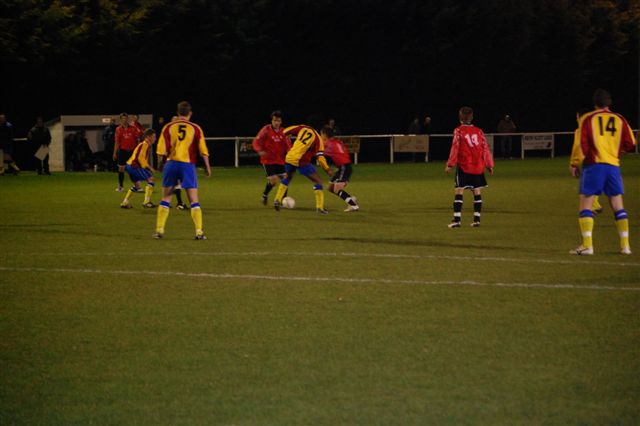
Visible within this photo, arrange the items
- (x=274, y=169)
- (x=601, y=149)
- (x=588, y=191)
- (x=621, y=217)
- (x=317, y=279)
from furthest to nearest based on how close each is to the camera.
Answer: (x=274, y=169)
(x=621, y=217)
(x=588, y=191)
(x=601, y=149)
(x=317, y=279)

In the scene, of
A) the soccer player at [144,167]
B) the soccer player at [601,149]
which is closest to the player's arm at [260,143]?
the soccer player at [144,167]

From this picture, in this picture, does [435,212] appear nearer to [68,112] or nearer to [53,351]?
[53,351]

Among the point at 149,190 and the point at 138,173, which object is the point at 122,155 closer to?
the point at 138,173

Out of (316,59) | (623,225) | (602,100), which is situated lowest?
(623,225)

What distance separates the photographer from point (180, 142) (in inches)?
639

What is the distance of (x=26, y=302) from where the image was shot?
10.7 m

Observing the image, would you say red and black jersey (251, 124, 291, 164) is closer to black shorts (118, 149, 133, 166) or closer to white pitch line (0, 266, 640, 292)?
black shorts (118, 149, 133, 166)

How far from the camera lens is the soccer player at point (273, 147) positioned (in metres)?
22.6

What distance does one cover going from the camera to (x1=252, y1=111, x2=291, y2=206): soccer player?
74.1 feet

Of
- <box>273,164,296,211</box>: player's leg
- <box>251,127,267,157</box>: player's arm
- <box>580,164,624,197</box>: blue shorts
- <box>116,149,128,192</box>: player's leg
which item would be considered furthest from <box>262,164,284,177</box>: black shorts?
<box>580,164,624,197</box>: blue shorts

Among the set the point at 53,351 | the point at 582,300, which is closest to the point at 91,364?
the point at 53,351

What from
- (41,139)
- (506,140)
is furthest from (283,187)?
(506,140)

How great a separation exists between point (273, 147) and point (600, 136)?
9985 mm

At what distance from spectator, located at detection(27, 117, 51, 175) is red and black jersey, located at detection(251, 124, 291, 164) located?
18.0 meters
